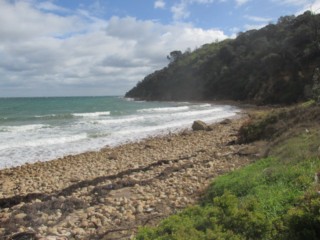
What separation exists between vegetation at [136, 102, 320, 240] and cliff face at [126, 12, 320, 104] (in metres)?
16.4

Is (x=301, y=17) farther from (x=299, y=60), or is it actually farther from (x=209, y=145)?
(x=209, y=145)

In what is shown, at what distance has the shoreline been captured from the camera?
25.8ft

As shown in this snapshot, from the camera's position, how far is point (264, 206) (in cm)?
626

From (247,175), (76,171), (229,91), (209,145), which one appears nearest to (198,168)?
(247,175)

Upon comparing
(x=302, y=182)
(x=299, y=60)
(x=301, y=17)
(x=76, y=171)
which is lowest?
(x=76, y=171)

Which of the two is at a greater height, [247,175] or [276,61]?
[276,61]

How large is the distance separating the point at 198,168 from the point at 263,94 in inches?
1592

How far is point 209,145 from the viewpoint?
17656 millimetres

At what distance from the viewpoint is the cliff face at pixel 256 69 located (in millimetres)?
46062

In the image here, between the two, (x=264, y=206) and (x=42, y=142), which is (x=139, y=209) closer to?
(x=264, y=206)

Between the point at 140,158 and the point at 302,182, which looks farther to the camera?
the point at 140,158

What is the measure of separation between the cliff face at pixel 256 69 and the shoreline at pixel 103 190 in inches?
567

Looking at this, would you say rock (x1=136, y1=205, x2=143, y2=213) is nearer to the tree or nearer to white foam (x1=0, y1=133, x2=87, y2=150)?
white foam (x1=0, y1=133, x2=87, y2=150)

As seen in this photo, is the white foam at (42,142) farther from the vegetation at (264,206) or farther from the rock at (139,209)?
the vegetation at (264,206)
